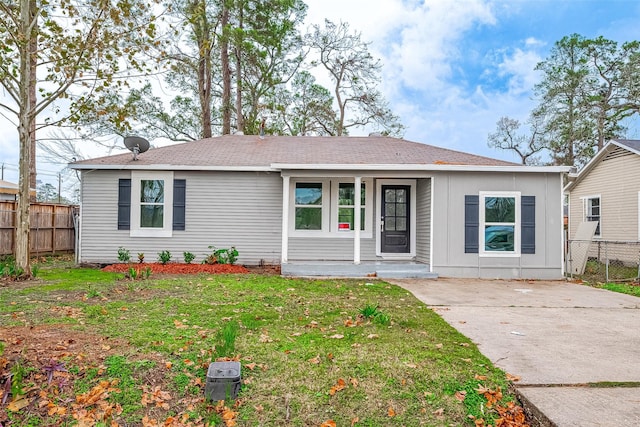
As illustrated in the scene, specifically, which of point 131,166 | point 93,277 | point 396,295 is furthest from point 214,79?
point 396,295

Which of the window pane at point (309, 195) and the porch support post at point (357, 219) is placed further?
the window pane at point (309, 195)

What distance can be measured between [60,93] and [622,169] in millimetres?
16000

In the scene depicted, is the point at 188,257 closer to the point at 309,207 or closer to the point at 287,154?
the point at 309,207

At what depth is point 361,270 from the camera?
379 inches

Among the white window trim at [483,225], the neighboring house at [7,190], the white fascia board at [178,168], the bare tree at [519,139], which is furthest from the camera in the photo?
the bare tree at [519,139]

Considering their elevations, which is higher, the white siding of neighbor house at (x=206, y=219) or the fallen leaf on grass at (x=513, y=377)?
the white siding of neighbor house at (x=206, y=219)

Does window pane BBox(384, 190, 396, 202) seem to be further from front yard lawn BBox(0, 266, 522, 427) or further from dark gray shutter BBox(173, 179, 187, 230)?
front yard lawn BBox(0, 266, 522, 427)

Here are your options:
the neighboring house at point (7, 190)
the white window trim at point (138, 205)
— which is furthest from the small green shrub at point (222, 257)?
the neighboring house at point (7, 190)

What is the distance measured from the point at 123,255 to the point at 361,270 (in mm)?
5840

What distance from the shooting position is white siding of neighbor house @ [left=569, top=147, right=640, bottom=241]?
43.0 ft

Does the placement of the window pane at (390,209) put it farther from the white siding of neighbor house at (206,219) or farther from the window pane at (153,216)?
the window pane at (153,216)

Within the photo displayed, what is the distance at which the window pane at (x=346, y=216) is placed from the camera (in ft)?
35.4

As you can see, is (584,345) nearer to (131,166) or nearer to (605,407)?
(605,407)

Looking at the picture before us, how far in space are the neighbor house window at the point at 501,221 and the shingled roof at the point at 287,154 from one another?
0.99 metres
